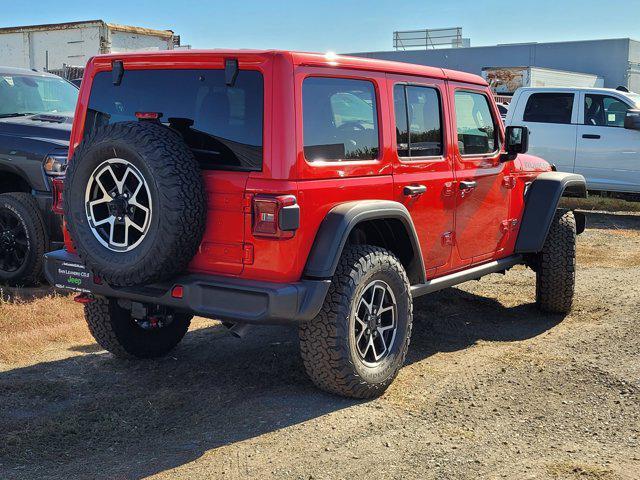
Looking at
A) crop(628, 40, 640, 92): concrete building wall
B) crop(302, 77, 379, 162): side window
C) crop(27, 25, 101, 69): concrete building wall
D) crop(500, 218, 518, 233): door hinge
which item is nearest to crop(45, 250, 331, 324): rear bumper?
crop(302, 77, 379, 162): side window

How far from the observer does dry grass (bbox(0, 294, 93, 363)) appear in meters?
5.49

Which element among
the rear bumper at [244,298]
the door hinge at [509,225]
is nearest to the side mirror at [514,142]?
the door hinge at [509,225]

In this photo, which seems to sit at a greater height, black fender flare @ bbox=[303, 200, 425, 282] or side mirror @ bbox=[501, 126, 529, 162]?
side mirror @ bbox=[501, 126, 529, 162]

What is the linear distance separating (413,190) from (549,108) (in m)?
9.10

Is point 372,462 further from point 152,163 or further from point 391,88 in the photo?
point 391,88

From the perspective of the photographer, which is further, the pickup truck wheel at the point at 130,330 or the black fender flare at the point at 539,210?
the black fender flare at the point at 539,210

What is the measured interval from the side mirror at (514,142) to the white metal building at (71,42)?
12.3m

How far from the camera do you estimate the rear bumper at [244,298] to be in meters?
3.88

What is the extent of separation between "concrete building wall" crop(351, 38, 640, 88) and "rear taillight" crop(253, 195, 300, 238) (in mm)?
27215

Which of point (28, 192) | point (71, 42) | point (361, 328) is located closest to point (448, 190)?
point (361, 328)

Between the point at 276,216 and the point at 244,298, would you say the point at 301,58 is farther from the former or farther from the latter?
the point at 244,298

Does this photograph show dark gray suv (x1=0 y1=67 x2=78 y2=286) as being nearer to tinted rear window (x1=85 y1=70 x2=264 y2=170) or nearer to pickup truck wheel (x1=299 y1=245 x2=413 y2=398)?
tinted rear window (x1=85 y1=70 x2=264 y2=170)

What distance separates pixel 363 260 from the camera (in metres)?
4.30

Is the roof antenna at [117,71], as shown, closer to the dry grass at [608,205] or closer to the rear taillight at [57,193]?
the rear taillight at [57,193]
